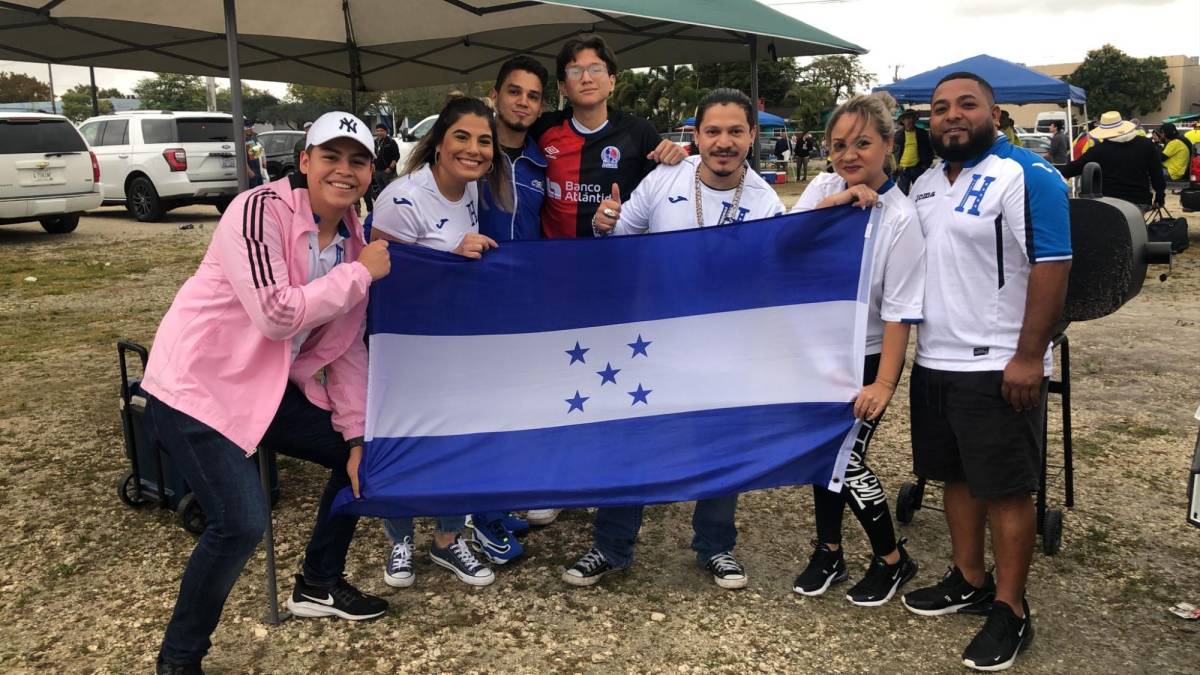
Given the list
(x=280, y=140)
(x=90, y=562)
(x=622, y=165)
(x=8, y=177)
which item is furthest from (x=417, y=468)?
(x=280, y=140)

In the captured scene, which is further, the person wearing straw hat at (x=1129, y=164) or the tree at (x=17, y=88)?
the tree at (x=17, y=88)

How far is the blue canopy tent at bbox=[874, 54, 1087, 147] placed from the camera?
17.0 metres

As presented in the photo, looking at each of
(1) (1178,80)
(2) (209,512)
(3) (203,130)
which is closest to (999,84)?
(3) (203,130)

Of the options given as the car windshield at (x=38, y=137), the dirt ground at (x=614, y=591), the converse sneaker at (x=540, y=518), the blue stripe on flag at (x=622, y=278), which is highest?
the car windshield at (x=38, y=137)

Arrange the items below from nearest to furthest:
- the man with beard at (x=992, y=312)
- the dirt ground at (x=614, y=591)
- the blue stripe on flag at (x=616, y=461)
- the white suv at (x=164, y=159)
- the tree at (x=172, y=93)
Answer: the man with beard at (x=992, y=312) < the dirt ground at (x=614, y=591) < the blue stripe on flag at (x=616, y=461) < the white suv at (x=164, y=159) < the tree at (x=172, y=93)

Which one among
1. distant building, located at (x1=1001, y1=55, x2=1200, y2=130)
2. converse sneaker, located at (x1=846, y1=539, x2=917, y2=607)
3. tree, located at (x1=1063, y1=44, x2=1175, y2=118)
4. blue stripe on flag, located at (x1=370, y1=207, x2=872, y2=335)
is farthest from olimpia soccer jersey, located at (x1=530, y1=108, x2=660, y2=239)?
distant building, located at (x1=1001, y1=55, x2=1200, y2=130)

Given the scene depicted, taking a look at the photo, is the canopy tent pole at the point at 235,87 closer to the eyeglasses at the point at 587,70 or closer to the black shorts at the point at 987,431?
the eyeglasses at the point at 587,70

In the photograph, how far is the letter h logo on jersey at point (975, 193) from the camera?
301cm

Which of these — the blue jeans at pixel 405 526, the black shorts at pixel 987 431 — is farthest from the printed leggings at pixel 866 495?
the blue jeans at pixel 405 526

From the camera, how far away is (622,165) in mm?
3834

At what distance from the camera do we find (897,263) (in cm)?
319

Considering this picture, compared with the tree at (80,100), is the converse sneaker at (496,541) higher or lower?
lower

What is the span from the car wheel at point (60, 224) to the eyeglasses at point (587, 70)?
14.6 meters

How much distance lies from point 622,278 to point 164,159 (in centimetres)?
1516
